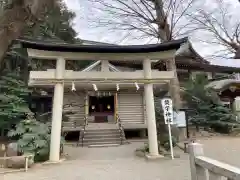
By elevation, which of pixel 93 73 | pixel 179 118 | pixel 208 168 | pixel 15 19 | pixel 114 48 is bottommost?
pixel 208 168

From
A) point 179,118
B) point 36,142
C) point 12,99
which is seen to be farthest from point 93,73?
point 12,99

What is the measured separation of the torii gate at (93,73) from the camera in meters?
9.34

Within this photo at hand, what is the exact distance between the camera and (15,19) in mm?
4359

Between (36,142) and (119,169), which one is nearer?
(119,169)

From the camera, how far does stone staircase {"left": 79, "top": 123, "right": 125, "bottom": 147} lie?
1424cm

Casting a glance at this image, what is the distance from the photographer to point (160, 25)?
15.8 meters

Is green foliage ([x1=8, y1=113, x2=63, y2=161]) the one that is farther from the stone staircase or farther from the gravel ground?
the stone staircase

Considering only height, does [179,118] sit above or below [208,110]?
below

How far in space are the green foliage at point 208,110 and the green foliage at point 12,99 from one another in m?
11.2

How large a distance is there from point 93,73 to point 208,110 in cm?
1069

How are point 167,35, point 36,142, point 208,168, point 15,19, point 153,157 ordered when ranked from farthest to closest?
point 167,35, point 36,142, point 153,157, point 15,19, point 208,168

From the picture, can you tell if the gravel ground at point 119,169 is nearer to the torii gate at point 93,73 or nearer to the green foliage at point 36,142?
the torii gate at point 93,73

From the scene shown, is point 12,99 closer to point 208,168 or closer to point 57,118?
point 57,118

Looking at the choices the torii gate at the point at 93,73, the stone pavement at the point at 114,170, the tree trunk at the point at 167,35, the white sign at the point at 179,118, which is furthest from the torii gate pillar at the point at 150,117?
the tree trunk at the point at 167,35
